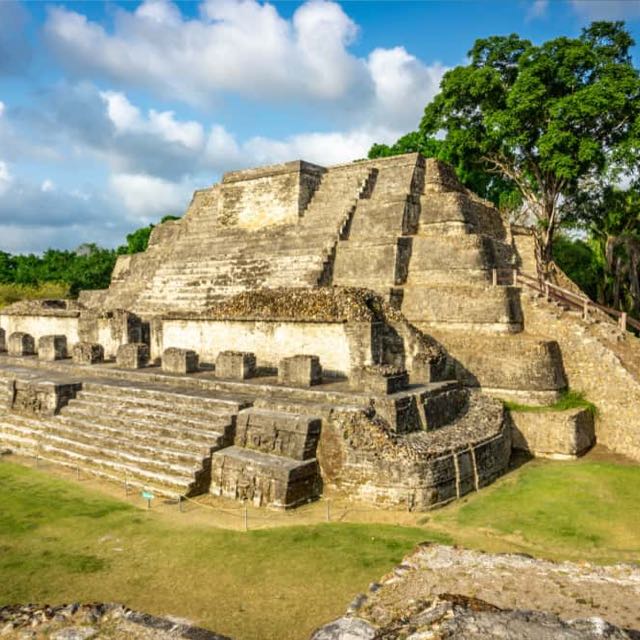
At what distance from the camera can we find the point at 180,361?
1380 centimetres

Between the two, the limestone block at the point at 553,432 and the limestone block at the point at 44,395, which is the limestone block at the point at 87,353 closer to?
the limestone block at the point at 44,395

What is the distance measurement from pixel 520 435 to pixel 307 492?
5.56 m

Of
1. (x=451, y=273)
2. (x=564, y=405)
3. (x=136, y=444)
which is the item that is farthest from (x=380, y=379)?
(x=451, y=273)

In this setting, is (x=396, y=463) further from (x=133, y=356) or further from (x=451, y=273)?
(x=133, y=356)

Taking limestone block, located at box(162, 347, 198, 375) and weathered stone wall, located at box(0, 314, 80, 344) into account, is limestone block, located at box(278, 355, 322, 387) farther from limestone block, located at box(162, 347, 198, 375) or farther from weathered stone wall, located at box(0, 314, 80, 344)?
weathered stone wall, located at box(0, 314, 80, 344)

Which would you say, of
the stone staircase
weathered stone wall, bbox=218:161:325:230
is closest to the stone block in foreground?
the stone staircase

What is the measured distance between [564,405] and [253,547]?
321 inches

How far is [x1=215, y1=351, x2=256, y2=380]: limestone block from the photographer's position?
12773 mm

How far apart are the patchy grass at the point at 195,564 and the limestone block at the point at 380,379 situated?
296cm

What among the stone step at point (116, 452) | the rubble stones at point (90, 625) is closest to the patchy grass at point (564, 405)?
the stone step at point (116, 452)

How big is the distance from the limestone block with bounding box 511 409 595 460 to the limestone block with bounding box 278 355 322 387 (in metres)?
4.38

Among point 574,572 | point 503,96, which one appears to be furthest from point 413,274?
point 574,572

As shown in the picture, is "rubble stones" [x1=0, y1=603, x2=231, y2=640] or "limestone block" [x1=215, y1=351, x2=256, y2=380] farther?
"limestone block" [x1=215, y1=351, x2=256, y2=380]

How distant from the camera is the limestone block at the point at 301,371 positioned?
11648 mm
